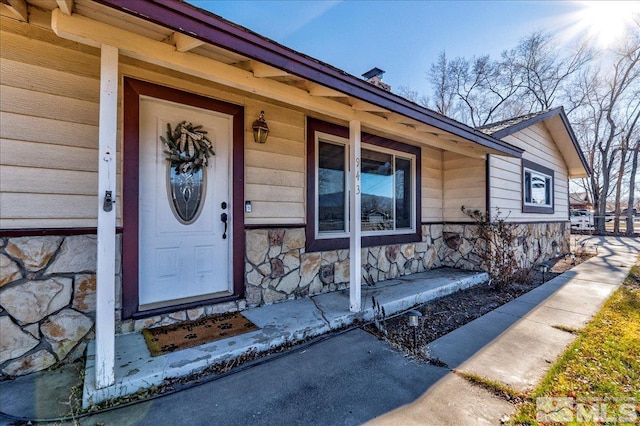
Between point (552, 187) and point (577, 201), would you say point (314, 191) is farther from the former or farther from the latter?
point (577, 201)

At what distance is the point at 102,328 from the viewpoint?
2.03 metres

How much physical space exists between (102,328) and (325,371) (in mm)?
1689

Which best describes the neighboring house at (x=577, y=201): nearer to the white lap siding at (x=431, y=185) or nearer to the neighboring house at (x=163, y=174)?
the white lap siding at (x=431, y=185)

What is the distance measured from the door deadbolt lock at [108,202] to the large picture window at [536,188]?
784cm

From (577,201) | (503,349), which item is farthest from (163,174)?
(577,201)

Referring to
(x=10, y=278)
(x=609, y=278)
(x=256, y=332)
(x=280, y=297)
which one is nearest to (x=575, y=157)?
(x=609, y=278)

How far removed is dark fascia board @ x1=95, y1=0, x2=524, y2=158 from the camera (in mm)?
1754

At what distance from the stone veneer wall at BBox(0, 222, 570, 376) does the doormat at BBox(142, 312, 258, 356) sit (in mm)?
102

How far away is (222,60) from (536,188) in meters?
8.32

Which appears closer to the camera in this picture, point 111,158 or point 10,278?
point 111,158

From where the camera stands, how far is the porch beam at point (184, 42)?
206 cm

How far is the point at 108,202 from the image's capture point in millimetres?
2012

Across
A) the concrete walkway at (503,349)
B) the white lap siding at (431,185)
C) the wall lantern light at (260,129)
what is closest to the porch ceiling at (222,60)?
the wall lantern light at (260,129)

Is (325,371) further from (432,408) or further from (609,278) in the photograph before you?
(609,278)
